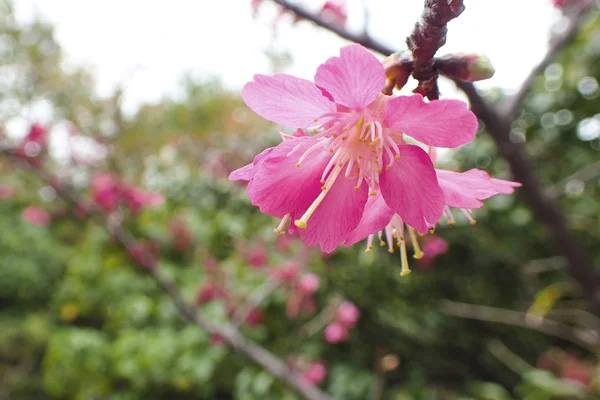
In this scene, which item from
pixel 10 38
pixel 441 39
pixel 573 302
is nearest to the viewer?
pixel 441 39

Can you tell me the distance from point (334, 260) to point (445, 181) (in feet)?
4.07

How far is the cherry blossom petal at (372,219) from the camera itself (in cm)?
31

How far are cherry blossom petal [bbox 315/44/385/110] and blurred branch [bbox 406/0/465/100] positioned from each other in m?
0.02

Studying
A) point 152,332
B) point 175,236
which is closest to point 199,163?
point 175,236

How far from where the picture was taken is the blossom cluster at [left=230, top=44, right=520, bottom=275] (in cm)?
26

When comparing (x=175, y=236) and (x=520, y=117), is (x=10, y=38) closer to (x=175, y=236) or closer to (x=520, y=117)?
(x=175, y=236)

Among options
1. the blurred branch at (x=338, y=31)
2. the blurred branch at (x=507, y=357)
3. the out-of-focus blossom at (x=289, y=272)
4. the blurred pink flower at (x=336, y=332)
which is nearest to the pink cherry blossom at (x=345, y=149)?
the blurred branch at (x=338, y=31)

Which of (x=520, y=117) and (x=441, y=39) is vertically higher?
(x=441, y=39)

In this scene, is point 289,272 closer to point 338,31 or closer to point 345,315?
point 345,315

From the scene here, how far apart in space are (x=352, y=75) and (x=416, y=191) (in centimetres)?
9

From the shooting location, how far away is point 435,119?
0.26 m

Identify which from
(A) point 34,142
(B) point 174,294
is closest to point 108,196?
(A) point 34,142

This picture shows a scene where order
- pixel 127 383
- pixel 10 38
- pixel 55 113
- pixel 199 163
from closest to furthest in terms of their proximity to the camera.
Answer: pixel 127 383, pixel 199 163, pixel 55 113, pixel 10 38

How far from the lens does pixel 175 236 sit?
2.00 meters
